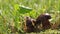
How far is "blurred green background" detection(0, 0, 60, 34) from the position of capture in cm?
209

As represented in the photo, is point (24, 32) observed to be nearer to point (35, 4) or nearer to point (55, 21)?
point (55, 21)

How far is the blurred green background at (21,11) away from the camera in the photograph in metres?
2.09

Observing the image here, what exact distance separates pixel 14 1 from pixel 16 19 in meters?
0.64

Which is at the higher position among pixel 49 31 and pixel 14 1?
pixel 14 1

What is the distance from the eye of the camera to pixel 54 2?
276 centimetres

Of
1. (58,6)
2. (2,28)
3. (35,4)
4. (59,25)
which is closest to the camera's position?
(2,28)

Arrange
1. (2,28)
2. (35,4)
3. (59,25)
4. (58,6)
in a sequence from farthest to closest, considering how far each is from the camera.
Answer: (35,4) < (58,6) < (59,25) < (2,28)

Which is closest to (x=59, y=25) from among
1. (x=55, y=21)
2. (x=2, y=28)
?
(x=55, y=21)

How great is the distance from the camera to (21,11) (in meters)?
2.19

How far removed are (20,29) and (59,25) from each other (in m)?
0.39

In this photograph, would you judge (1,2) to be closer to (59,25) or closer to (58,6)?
(58,6)

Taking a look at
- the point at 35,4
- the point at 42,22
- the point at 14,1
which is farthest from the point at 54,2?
the point at 42,22

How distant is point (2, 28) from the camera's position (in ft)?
6.69

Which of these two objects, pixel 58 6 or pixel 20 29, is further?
pixel 58 6
